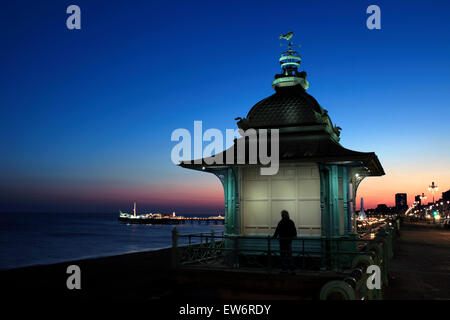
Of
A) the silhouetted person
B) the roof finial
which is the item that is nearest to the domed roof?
the roof finial

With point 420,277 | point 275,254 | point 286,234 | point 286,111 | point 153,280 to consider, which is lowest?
point 153,280

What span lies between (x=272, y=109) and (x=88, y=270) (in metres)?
21.0

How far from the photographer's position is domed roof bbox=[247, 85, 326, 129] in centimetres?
1689

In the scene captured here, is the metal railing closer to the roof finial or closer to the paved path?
the paved path

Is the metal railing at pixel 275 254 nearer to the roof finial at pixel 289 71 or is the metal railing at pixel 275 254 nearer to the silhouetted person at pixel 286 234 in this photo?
the silhouetted person at pixel 286 234

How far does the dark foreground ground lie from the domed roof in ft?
21.5

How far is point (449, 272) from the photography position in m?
14.6

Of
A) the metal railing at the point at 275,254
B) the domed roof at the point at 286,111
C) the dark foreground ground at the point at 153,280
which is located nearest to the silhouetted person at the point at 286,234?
the metal railing at the point at 275,254

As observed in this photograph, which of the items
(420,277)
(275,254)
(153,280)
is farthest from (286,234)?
(153,280)

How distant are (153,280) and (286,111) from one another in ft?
48.8

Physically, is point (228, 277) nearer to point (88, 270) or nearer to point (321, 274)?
point (321, 274)

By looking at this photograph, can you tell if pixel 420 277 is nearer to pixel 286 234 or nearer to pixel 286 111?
pixel 286 234

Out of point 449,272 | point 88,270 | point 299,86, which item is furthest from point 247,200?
point 88,270

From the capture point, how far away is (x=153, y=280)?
25.8 meters
